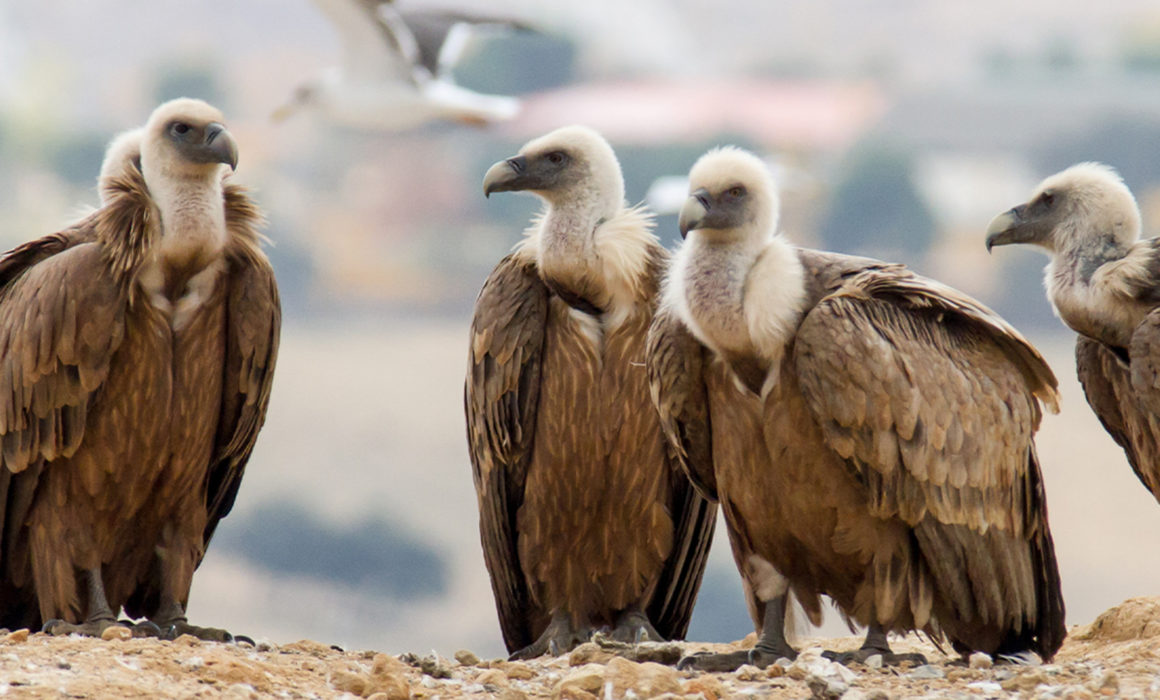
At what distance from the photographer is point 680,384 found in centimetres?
553

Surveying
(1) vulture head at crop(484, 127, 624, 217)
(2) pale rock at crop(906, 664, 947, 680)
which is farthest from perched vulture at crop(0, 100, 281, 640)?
(2) pale rock at crop(906, 664, 947, 680)

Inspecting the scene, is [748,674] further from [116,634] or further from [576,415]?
[116,634]

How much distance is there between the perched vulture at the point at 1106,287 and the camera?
574 centimetres

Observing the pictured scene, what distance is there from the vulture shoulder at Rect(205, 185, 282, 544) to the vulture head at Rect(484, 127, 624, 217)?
101 cm

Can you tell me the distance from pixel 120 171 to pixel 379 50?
341 inches

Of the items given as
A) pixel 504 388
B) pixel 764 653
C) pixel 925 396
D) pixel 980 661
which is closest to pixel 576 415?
pixel 504 388

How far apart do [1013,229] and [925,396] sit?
4.35ft

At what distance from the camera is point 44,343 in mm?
5688

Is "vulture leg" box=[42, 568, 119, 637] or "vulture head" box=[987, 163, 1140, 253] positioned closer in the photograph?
"vulture leg" box=[42, 568, 119, 637]

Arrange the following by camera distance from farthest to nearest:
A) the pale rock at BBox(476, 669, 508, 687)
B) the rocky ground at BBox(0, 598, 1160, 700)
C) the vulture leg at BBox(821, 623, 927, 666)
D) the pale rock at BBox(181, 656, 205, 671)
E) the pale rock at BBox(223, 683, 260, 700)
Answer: the vulture leg at BBox(821, 623, 927, 666), the pale rock at BBox(476, 669, 508, 687), the pale rock at BBox(181, 656, 205, 671), the rocky ground at BBox(0, 598, 1160, 700), the pale rock at BBox(223, 683, 260, 700)

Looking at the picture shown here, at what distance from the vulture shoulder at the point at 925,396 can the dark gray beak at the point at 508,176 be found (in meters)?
1.68

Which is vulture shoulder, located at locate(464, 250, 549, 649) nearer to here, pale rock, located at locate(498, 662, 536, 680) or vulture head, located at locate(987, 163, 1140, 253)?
pale rock, located at locate(498, 662, 536, 680)

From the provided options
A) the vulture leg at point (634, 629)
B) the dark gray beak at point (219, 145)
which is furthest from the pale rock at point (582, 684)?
the dark gray beak at point (219, 145)

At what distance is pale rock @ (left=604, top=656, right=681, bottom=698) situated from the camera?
4.58 m
